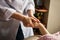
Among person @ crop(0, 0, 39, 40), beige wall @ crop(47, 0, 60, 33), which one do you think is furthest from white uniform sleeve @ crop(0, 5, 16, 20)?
beige wall @ crop(47, 0, 60, 33)

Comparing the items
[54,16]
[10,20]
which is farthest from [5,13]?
[54,16]

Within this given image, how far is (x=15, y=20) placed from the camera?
0.84 metres

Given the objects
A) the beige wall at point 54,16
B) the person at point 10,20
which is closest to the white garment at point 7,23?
the person at point 10,20

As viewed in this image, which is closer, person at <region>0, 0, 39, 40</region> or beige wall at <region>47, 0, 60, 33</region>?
person at <region>0, 0, 39, 40</region>

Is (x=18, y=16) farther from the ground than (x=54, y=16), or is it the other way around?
(x=18, y=16)

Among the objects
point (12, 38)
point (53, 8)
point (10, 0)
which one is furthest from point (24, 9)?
point (53, 8)

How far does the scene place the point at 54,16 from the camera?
2.35 m

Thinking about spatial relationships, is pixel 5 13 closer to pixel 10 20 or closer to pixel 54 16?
pixel 10 20

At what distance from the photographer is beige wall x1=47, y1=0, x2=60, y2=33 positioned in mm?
2277

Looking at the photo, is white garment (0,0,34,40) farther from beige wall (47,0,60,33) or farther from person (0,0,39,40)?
beige wall (47,0,60,33)

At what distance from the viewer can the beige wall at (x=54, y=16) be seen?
2.28 metres

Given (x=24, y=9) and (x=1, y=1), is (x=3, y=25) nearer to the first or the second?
(x=1, y=1)

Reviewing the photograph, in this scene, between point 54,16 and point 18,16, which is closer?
point 18,16

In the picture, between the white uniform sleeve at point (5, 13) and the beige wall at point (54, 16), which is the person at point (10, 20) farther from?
the beige wall at point (54, 16)
